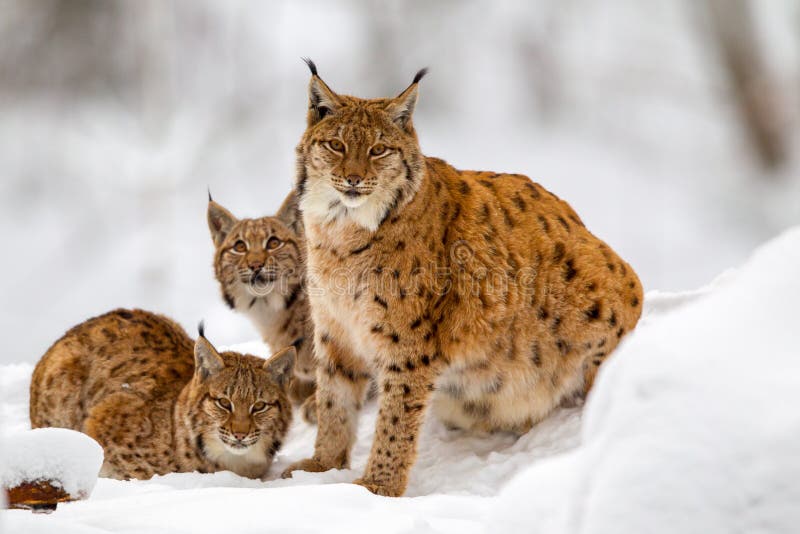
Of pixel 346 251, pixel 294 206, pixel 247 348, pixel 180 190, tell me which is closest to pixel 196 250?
pixel 180 190

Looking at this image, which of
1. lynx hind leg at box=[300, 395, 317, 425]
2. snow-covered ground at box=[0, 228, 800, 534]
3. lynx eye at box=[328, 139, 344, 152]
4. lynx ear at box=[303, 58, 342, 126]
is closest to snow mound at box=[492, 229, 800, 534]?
snow-covered ground at box=[0, 228, 800, 534]

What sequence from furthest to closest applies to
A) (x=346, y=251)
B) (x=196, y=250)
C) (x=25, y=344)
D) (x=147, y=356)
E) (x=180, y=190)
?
(x=196, y=250) → (x=180, y=190) → (x=25, y=344) → (x=147, y=356) → (x=346, y=251)

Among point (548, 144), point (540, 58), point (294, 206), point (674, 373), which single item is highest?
point (540, 58)

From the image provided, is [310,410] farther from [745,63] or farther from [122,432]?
[745,63]

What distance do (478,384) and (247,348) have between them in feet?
10.7

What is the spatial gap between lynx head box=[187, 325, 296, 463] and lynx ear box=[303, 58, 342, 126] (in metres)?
1.39

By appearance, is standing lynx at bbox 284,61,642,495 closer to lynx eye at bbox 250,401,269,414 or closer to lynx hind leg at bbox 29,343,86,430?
lynx eye at bbox 250,401,269,414

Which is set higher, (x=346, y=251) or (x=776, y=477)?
(x=346, y=251)

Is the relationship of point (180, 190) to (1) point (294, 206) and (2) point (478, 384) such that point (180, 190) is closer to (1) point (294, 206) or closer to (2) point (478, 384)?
(1) point (294, 206)

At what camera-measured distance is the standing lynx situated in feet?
16.8

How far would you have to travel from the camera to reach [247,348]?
8.21m

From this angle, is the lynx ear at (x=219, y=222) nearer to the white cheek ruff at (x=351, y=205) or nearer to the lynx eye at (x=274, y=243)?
the lynx eye at (x=274, y=243)

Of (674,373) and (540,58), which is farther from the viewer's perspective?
(540,58)

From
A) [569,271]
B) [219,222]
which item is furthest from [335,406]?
[219,222]
